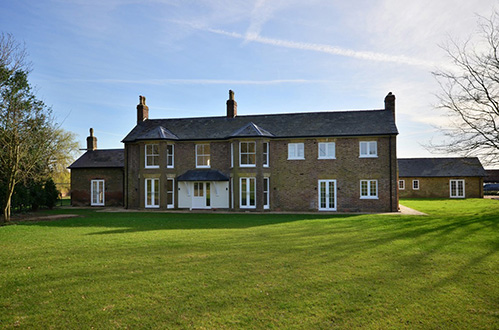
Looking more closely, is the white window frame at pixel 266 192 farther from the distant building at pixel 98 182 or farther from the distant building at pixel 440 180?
the distant building at pixel 440 180

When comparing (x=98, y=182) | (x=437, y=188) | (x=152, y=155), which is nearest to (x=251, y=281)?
(x=152, y=155)

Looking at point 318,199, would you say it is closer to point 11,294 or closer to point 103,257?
point 103,257

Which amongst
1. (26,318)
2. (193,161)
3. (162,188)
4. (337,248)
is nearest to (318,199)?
(193,161)

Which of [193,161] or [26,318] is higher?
[193,161]

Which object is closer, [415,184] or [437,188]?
[437,188]

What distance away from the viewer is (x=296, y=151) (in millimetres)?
25703

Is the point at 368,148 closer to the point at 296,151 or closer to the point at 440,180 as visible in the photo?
the point at 296,151

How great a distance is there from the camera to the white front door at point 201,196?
88.0 ft

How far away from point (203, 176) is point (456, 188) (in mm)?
34068

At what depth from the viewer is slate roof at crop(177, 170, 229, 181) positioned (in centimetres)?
2607

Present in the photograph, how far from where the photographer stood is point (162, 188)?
2688 centimetres

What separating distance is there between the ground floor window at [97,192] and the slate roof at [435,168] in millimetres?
36122

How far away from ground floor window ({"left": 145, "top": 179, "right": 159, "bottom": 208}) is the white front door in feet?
10.2

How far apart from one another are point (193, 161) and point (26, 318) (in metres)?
21.9
